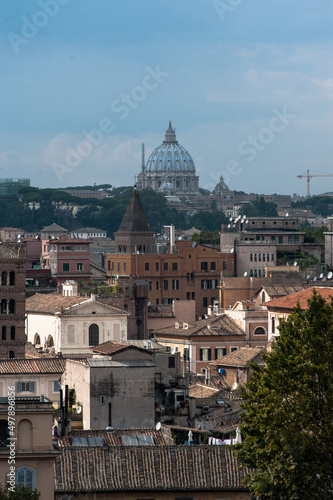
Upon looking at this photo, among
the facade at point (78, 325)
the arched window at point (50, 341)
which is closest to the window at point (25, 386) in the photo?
the facade at point (78, 325)

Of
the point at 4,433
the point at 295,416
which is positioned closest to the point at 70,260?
the point at 295,416

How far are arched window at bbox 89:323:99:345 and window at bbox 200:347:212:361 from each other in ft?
16.7

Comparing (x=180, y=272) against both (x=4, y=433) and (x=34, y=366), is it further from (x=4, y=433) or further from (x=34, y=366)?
(x=4, y=433)

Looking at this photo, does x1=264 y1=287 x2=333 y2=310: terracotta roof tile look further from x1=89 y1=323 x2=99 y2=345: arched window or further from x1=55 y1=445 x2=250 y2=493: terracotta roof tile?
x1=55 y1=445 x2=250 y2=493: terracotta roof tile

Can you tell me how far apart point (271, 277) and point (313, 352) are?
52.5m

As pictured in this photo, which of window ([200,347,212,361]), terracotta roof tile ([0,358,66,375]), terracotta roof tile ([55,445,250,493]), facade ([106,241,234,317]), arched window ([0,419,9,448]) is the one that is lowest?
terracotta roof tile ([55,445,250,493])

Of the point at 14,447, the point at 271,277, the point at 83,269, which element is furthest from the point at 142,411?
the point at 83,269

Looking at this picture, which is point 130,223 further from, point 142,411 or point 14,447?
point 14,447

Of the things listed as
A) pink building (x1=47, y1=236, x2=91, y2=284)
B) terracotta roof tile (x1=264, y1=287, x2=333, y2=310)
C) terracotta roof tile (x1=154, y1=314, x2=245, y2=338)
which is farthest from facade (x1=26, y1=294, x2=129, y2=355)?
pink building (x1=47, y1=236, x2=91, y2=284)

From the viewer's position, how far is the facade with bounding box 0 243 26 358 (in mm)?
62938

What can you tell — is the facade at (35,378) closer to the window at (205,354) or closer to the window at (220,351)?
the window at (205,354)

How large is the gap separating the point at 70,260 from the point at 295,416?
62.2 metres

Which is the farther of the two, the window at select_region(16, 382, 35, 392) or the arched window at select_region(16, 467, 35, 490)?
the window at select_region(16, 382, 35, 392)

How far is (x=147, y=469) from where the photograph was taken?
35.2 m
